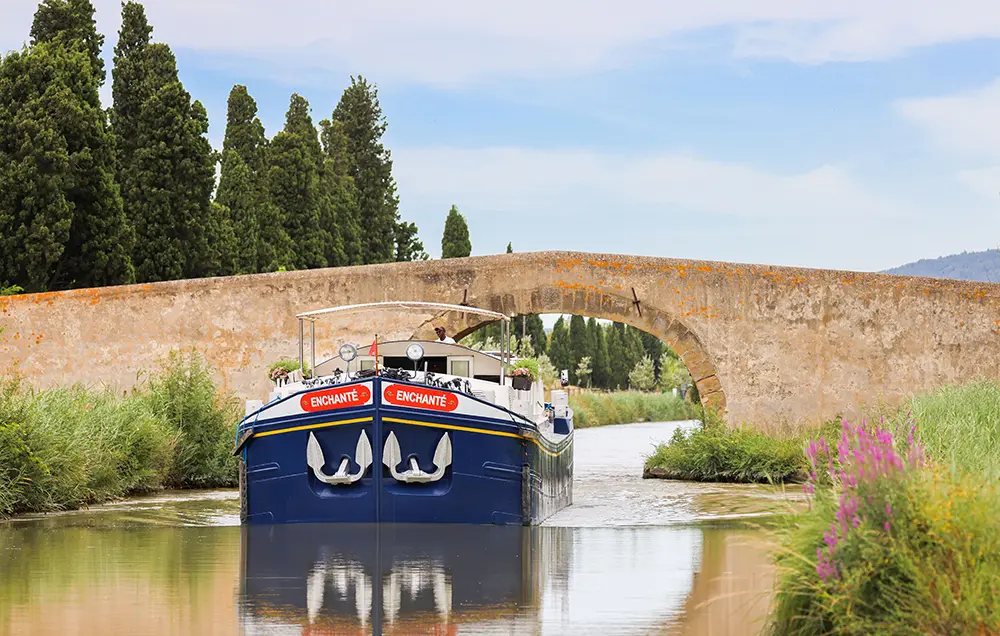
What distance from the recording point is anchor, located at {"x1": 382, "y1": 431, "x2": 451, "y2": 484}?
15055 mm

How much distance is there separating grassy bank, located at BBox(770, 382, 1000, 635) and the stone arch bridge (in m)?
17.4

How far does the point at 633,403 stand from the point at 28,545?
5007 centimetres

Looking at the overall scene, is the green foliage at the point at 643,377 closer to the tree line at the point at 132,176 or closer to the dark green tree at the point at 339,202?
the dark green tree at the point at 339,202

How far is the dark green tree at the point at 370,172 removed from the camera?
48.8 m

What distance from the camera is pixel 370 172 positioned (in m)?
49.2

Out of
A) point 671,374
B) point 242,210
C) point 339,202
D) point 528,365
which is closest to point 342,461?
point 528,365

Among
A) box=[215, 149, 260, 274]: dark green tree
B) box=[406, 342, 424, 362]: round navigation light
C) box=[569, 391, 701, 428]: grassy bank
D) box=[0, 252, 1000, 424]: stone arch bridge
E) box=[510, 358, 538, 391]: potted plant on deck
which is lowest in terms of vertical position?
box=[569, 391, 701, 428]: grassy bank

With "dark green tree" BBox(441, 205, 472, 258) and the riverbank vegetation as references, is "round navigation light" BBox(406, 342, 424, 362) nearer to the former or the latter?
the riverbank vegetation

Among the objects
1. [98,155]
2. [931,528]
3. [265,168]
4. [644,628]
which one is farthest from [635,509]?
[265,168]

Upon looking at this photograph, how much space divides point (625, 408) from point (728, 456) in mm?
37562

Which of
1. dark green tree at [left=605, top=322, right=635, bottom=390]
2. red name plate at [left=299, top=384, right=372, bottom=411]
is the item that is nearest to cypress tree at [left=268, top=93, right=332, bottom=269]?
red name plate at [left=299, top=384, right=372, bottom=411]

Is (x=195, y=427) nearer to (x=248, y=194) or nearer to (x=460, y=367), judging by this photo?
(x=460, y=367)

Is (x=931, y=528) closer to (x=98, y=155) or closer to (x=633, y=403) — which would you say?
(x=98, y=155)

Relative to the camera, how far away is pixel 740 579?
35.1 ft
